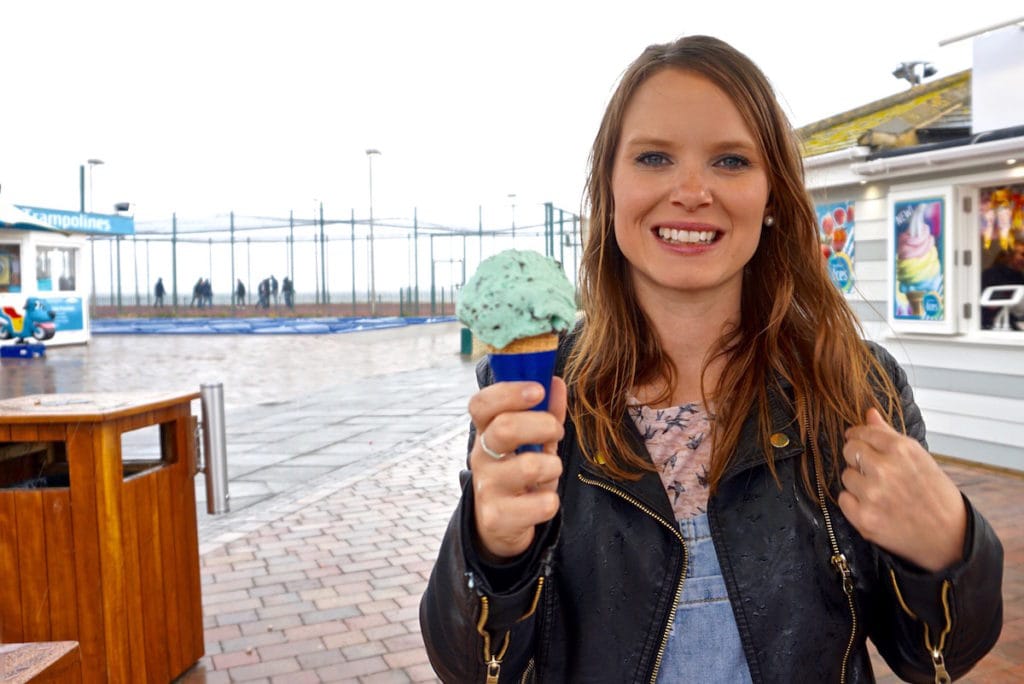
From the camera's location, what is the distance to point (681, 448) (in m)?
1.70

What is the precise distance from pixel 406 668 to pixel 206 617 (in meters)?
1.34

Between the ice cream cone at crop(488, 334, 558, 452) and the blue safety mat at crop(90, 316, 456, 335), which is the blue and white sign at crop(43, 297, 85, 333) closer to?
the blue safety mat at crop(90, 316, 456, 335)

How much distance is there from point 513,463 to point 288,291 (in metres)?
36.5

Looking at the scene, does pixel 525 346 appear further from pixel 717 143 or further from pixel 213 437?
pixel 213 437

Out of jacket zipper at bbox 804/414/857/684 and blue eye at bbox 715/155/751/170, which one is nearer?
jacket zipper at bbox 804/414/857/684

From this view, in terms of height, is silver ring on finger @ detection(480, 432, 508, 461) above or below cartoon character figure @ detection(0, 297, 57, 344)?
above

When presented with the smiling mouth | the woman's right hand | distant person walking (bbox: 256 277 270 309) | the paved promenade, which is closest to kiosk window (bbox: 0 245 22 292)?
the paved promenade

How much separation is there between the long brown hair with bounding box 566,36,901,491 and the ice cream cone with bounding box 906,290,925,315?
272 inches

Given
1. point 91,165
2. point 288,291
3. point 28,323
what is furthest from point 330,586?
point 288,291

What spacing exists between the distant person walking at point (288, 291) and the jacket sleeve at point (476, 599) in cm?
3510

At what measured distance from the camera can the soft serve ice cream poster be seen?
25.6ft

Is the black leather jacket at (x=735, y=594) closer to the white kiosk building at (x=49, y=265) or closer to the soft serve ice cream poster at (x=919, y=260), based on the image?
the soft serve ice cream poster at (x=919, y=260)

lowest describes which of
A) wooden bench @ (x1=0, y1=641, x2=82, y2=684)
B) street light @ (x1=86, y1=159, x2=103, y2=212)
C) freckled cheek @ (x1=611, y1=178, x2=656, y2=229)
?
wooden bench @ (x1=0, y1=641, x2=82, y2=684)

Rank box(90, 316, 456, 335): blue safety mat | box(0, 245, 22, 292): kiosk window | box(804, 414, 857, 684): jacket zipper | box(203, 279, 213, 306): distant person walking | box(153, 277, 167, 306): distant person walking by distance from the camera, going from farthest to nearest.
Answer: box(203, 279, 213, 306): distant person walking, box(153, 277, 167, 306): distant person walking, box(90, 316, 456, 335): blue safety mat, box(0, 245, 22, 292): kiosk window, box(804, 414, 857, 684): jacket zipper
